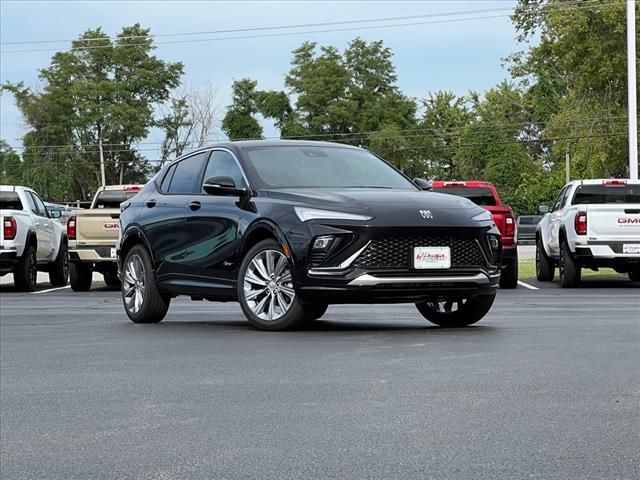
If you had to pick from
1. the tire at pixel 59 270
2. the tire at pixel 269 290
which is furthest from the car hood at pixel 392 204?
→ the tire at pixel 59 270

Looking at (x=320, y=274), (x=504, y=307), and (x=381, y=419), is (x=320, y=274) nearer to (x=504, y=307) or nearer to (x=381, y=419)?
(x=381, y=419)

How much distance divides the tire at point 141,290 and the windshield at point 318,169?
1.73 meters

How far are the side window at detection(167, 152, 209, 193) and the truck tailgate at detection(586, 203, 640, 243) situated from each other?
A: 31.2 ft

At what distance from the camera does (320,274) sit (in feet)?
37.7

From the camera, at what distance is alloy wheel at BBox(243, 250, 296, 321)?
39.0ft

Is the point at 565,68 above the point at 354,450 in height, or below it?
above

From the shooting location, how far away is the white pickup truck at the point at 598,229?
21516 mm

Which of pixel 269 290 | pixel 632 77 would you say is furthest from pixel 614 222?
pixel 632 77

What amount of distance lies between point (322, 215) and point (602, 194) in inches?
502

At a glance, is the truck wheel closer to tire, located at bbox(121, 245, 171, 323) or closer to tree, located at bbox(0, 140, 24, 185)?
tire, located at bbox(121, 245, 171, 323)

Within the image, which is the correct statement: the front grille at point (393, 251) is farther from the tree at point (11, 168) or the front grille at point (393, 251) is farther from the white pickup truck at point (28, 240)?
the tree at point (11, 168)

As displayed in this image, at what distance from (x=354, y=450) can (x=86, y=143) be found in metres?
87.4

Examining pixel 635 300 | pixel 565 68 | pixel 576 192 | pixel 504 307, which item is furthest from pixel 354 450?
pixel 565 68

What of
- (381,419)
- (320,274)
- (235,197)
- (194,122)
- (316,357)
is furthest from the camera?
(194,122)
